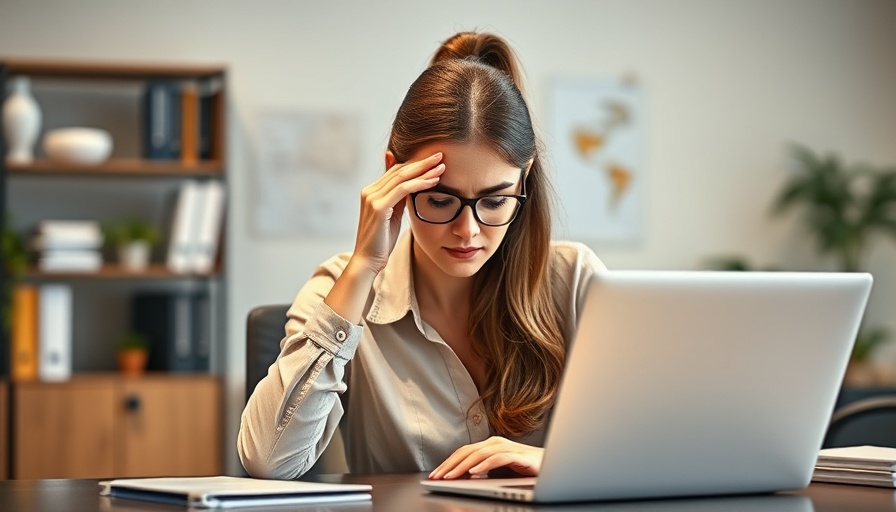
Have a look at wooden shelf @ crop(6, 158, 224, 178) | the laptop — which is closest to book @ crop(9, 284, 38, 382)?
wooden shelf @ crop(6, 158, 224, 178)

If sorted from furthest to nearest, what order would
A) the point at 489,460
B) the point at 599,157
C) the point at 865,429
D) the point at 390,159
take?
the point at 599,157, the point at 865,429, the point at 390,159, the point at 489,460

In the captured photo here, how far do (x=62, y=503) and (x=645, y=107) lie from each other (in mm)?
3766

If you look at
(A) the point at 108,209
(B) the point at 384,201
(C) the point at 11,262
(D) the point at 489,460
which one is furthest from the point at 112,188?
(D) the point at 489,460

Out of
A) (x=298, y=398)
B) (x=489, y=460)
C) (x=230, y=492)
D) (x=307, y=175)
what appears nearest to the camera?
(x=230, y=492)

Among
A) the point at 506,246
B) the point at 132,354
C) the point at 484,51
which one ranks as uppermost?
the point at 484,51

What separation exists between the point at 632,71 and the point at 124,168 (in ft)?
6.50

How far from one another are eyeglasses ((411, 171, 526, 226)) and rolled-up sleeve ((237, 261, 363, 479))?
202mm

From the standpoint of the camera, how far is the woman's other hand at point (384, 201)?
5.29 ft

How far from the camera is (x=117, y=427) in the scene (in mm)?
3924

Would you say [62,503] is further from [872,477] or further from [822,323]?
[872,477]

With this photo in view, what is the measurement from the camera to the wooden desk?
1.16 meters

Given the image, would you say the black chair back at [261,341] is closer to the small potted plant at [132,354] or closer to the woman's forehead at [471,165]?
the woman's forehead at [471,165]

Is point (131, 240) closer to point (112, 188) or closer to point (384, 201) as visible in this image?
point (112, 188)

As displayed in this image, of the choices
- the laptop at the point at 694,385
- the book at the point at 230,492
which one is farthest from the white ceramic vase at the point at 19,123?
the laptop at the point at 694,385
